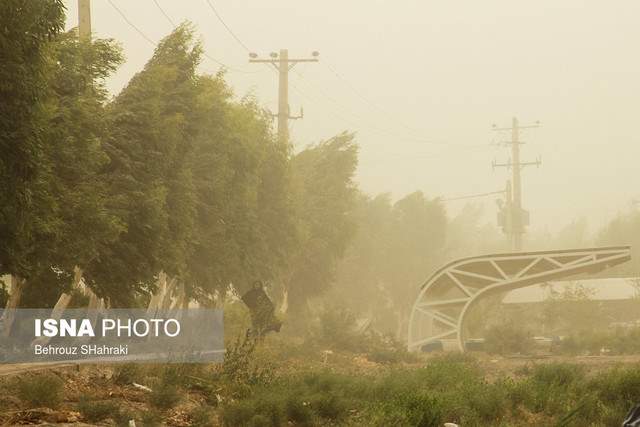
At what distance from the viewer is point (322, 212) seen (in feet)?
→ 200

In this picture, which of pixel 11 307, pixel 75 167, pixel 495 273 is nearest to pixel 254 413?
pixel 75 167

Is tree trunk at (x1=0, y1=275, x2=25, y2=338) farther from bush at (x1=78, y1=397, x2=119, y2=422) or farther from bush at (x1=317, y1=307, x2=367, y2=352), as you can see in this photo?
bush at (x1=317, y1=307, x2=367, y2=352)

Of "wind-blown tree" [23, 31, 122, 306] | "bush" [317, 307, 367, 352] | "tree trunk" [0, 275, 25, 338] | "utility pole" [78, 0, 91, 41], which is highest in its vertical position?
"utility pole" [78, 0, 91, 41]

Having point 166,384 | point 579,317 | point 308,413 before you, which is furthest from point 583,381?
point 579,317

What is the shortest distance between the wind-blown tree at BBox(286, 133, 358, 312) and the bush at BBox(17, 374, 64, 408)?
39398 millimetres

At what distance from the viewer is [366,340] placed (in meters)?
48.9

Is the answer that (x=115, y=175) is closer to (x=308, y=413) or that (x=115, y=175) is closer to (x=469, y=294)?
(x=308, y=413)

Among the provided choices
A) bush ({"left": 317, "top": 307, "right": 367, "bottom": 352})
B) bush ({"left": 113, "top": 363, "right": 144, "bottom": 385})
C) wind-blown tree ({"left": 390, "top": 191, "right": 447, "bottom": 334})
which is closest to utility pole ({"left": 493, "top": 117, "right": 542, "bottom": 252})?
wind-blown tree ({"left": 390, "top": 191, "right": 447, "bottom": 334})

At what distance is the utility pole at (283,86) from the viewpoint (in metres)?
50.6

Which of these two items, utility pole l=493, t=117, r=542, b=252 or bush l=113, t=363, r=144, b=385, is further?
utility pole l=493, t=117, r=542, b=252

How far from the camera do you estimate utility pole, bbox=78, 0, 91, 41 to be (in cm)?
2624

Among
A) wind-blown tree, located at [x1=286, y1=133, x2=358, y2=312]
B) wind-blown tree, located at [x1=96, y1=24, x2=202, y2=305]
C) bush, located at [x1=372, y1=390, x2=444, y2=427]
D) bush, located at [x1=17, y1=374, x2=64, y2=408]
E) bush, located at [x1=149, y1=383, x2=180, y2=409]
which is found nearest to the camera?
bush, located at [x1=17, y1=374, x2=64, y2=408]

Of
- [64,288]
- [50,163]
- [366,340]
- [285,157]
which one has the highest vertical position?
[285,157]

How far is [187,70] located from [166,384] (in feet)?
49.9
